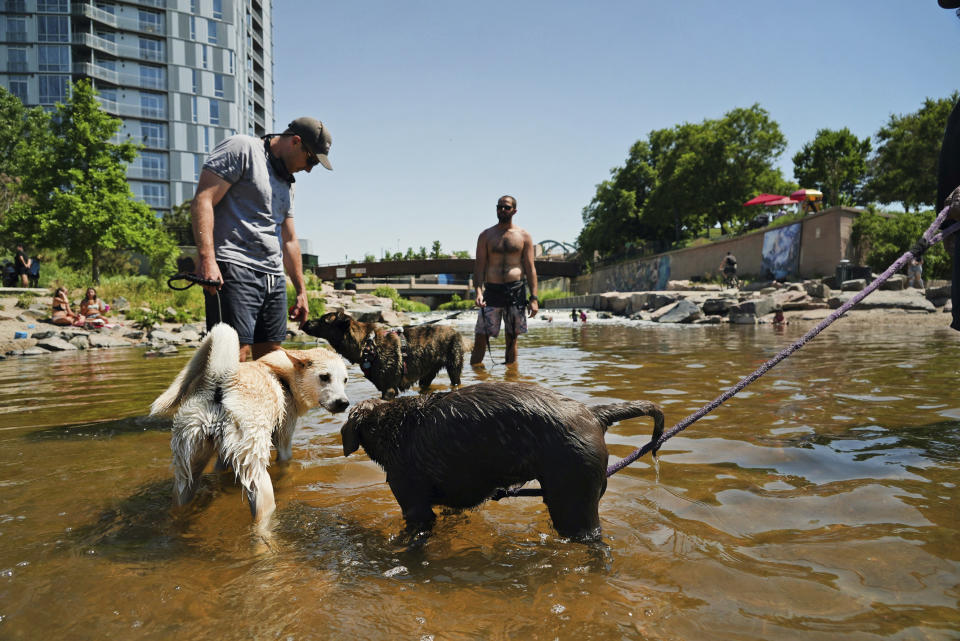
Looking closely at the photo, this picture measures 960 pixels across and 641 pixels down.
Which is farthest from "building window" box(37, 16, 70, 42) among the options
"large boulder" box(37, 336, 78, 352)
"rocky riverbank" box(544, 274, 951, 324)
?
"rocky riverbank" box(544, 274, 951, 324)

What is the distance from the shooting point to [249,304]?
4.30 meters

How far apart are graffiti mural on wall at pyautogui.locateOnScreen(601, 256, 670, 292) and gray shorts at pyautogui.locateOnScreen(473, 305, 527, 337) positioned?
146 feet

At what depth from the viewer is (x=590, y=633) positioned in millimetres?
1909

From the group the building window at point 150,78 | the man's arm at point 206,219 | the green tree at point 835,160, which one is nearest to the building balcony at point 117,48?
the building window at point 150,78

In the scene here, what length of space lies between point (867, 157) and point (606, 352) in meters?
57.1

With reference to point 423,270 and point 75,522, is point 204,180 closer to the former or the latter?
point 75,522

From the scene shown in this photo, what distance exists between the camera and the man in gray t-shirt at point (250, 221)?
4055 mm

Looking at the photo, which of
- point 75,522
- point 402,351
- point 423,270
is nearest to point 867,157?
point 423,270

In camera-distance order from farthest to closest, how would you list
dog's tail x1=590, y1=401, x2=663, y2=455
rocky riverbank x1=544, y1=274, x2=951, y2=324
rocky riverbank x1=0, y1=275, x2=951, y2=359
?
rocky riverbank x1=544, y1=274, x2=951, y2=324 → rocky riverbank x1=0, y1=275, x2=951, y2=359 → dog's tail x1=590, y1=401, x2=663, y2=455

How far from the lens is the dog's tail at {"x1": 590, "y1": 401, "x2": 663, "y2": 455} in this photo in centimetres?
266

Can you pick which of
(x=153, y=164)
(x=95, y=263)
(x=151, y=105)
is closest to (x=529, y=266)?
(x=95, y=263)

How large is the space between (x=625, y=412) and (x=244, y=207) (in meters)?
3.42

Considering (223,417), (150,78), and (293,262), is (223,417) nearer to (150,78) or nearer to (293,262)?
(293,262)

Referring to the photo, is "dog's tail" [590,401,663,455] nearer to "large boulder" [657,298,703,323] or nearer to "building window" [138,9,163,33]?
"large boulder" [657,298,703,323]
